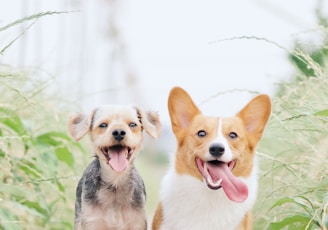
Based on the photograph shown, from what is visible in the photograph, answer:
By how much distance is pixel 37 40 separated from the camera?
8.81 metres

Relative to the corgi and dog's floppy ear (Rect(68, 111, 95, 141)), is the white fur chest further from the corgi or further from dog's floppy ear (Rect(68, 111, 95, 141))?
dog's floppy ear (Rect(68, 111, 95, 141))

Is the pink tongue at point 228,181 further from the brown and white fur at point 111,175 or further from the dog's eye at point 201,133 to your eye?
the brown and white fur at point 111,175

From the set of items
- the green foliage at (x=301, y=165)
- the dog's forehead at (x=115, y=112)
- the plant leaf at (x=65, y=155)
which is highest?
the dog's forehead at (x=115, y=112)

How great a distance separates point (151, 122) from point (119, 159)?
0.31m

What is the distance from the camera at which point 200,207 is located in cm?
392

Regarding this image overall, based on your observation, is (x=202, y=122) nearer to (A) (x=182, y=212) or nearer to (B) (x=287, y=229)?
(A) (x=182, y=212)

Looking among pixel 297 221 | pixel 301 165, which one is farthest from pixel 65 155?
pixel 297 221

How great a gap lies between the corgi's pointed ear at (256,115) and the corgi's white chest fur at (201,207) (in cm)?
18

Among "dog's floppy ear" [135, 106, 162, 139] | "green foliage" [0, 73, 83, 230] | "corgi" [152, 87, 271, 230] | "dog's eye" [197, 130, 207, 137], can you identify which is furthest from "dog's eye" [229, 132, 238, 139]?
"green foliage" [0, 73, 83, 230]

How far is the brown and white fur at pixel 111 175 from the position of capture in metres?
3.87

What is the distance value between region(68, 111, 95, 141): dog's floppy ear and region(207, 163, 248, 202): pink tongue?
0.65 meters

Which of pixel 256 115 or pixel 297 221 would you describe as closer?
pixel 297 221

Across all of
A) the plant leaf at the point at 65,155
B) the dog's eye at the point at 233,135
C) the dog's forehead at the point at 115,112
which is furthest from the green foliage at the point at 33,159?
the dog's eye at the point at 233,135

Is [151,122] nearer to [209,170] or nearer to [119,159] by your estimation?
[119,159]
